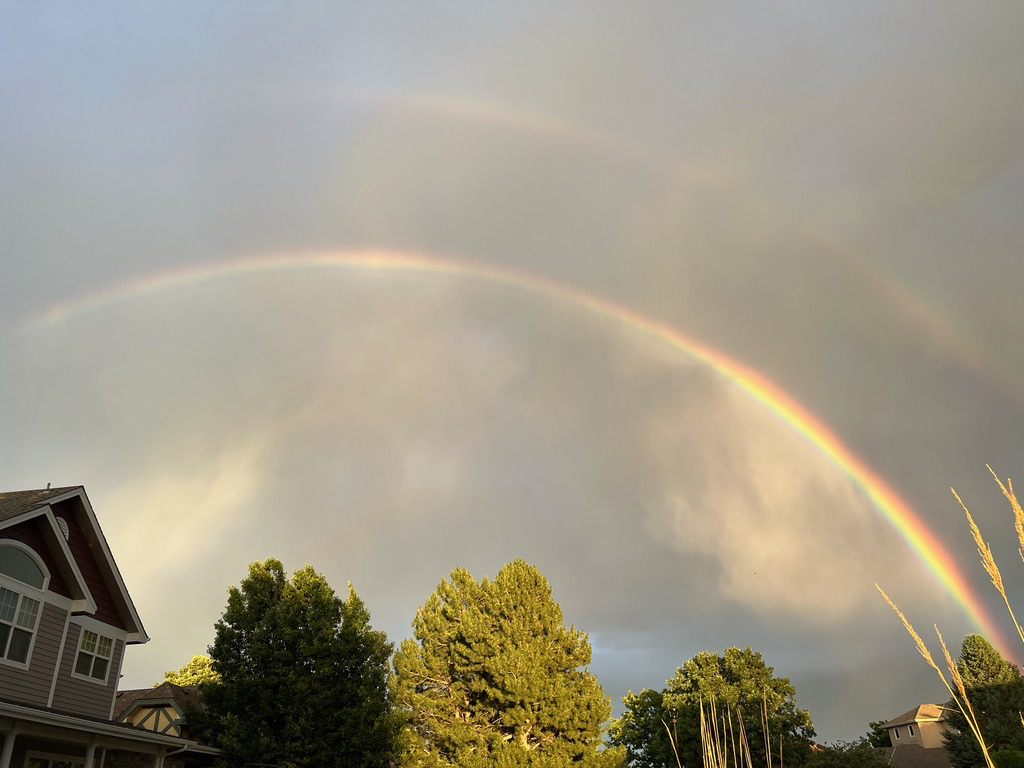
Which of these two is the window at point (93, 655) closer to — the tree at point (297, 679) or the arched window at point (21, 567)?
the arched window at point (21, 567)

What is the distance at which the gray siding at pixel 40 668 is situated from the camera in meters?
16.8

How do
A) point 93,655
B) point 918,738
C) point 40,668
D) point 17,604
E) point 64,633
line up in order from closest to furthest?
1. point 17,604
2. point 40,668
3. point 64,633
4. point 93,655
5. point 918,738

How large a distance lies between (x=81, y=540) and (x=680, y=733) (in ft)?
149

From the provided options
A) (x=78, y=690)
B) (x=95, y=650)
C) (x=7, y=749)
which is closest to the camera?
(x=7, y=749)

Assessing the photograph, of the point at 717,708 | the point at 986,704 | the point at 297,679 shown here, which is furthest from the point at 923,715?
the point at 297,679

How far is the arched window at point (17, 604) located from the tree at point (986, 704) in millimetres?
44832

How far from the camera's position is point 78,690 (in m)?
19.3

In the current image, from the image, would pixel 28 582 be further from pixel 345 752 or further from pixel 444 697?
pixel 444 697

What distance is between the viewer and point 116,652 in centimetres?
2116

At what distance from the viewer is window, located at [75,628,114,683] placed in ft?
64.3

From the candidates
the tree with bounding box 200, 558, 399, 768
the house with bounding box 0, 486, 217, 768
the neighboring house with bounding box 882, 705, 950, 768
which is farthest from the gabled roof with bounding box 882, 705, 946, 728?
the house with bounding box 0, 486, 217, 768

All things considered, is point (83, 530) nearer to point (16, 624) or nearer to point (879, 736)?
point (16, 624)

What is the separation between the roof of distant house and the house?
0.04m

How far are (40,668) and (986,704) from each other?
5602 centimetres
